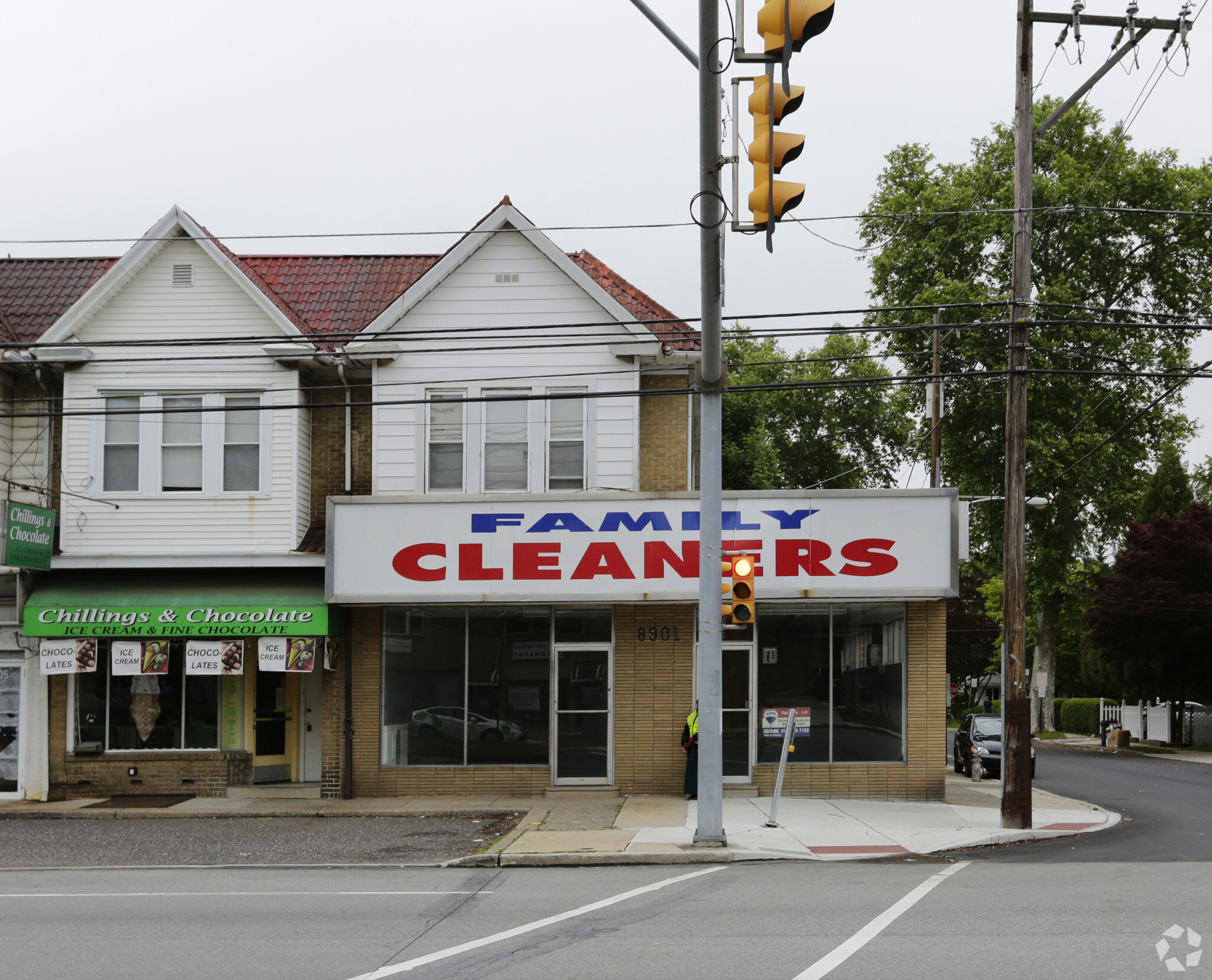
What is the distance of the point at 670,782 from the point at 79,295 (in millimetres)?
12911

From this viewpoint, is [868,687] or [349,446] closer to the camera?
[868,687]

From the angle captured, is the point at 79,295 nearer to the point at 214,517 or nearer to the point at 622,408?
the point at 214,517

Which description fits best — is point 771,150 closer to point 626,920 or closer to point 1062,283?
point 626,920

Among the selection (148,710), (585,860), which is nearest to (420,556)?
(148,710)

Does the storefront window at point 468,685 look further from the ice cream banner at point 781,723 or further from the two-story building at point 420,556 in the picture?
the ice cream banner at point 781,723

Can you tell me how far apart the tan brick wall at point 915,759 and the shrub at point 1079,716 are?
126ft


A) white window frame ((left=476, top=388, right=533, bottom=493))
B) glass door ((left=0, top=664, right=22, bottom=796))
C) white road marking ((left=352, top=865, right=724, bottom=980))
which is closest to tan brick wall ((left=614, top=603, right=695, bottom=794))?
white window frame ((left=476, top=388, right=533, bottom=493))

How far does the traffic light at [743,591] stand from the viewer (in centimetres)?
1502

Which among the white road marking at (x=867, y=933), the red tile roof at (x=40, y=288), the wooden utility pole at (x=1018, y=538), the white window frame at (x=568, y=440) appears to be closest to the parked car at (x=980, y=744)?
the wooden utility pole at (x=1018, y=538)

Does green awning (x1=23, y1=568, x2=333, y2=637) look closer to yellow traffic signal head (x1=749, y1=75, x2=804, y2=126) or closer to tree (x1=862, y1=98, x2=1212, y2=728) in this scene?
yellow traffic signal head (x1=749, y1=75, x2=804, y2=126)

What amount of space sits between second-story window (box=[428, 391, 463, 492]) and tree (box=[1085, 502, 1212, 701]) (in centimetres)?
3045

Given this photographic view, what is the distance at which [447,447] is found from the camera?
827 inches

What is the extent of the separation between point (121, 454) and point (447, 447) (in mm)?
5159

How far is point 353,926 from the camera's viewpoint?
10.1 meters
